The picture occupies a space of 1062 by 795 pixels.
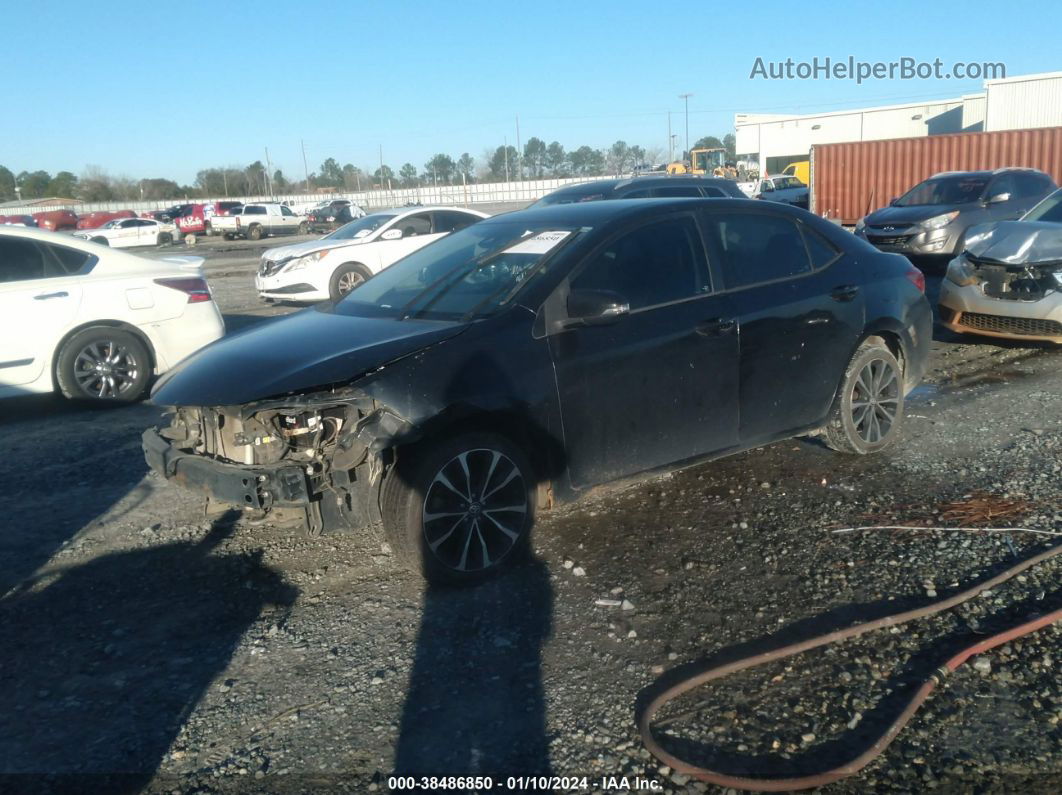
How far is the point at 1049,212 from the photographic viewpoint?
974 cm

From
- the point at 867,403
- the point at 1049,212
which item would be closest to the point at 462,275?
the point at 867,403

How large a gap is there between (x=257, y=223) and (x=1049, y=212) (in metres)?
38.8

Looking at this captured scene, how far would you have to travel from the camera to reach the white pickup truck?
141ft

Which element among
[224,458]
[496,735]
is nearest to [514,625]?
[496,735]

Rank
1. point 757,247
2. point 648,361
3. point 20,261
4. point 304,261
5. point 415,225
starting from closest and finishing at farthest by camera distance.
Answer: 1. point 648,361
2. point 757,247
3. point 20,261
4. point 304,261
5. point 415,225

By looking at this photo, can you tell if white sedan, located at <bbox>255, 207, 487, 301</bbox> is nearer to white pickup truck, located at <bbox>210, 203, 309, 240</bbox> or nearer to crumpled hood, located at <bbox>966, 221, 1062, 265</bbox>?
crumpled hood, located at <bbox>966, 221, 1062, 265</bbox>

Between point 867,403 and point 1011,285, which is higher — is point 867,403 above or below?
below

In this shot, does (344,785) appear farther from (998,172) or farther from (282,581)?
(998,172)

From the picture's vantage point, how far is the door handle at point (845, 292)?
5461mm

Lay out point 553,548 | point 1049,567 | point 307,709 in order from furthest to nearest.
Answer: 1. point 553,548
2. point 1049,567
3. point 307,709

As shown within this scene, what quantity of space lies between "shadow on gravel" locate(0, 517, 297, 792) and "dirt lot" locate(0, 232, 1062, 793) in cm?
1

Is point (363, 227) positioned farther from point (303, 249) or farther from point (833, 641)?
point (833, 641)

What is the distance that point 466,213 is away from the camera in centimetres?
1551

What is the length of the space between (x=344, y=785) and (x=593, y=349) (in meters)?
2.30
